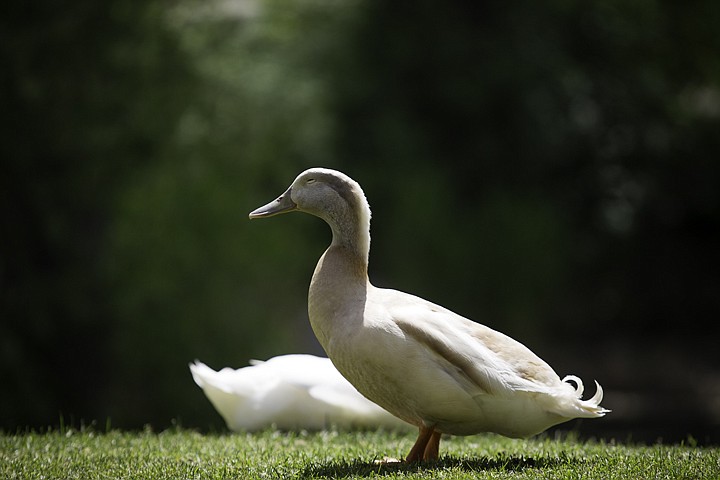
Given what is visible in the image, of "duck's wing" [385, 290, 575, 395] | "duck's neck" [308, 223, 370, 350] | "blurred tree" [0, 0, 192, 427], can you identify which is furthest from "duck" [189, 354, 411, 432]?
"blurred tree" [0, 0, 192, 427]

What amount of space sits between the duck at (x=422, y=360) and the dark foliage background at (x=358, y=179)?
1033cm

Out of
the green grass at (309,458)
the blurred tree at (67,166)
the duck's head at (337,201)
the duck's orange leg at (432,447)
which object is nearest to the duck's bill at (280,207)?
the duck's head at (337,201)

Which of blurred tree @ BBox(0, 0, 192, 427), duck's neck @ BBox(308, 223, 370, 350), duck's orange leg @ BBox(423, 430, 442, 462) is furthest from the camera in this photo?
blurred tree @ BBox(0, 0, 192, 427)

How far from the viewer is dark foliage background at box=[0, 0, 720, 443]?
1595cm

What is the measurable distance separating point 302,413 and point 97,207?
10.8 metres

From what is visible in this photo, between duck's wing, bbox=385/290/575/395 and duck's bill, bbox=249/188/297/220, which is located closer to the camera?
duck's wing, bbox=385/290/575/395

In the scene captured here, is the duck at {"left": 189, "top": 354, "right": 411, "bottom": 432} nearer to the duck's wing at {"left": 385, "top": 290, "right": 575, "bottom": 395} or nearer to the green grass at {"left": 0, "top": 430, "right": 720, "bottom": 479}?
the green grass at {"left": 0, "top": 430, "right": 720, "bottom": 479}

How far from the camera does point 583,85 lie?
2220 cm

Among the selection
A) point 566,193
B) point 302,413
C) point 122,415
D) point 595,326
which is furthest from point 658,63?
point 302,413

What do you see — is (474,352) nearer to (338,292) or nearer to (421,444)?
(421,444)

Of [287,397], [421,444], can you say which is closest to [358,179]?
[287,397]

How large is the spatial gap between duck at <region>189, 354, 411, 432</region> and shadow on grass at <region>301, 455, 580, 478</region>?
5.71ft

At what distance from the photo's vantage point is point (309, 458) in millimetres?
5332

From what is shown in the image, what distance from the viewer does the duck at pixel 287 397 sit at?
6.94m
